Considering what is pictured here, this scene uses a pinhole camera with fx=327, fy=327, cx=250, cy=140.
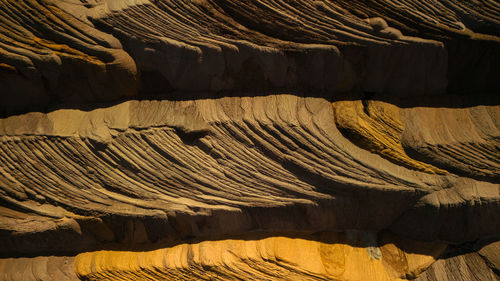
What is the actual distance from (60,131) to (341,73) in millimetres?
1901

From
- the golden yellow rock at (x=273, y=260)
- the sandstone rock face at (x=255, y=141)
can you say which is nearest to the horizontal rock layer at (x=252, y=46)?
the sandstone rock face at (x=255, y=141)

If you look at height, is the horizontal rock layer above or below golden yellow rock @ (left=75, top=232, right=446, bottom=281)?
above

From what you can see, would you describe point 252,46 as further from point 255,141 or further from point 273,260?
point 273,260

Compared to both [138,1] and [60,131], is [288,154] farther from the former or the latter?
[60,131]

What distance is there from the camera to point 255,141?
208cm

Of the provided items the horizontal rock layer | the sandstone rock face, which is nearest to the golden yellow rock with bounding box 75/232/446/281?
the sandstone rock face

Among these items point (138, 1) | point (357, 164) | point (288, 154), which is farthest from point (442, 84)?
point (138, 1)

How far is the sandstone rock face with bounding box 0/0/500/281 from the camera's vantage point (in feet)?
6.59

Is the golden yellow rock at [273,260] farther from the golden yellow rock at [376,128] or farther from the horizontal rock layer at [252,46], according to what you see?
the horizontal rock layer at [252,46]

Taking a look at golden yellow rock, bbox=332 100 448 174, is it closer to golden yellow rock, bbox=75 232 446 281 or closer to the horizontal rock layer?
the horizontal rock layer

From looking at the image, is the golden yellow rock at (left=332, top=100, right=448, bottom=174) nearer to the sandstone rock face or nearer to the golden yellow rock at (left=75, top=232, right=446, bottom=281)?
the sandstone rock face

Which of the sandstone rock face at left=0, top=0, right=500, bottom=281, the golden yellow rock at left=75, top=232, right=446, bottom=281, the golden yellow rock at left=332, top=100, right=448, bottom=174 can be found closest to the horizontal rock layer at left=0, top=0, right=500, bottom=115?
the sandstone rock face at left=0, top=0, right=500, bottom=281

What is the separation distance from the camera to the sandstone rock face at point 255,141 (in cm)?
201

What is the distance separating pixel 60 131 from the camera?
2.18 meters
